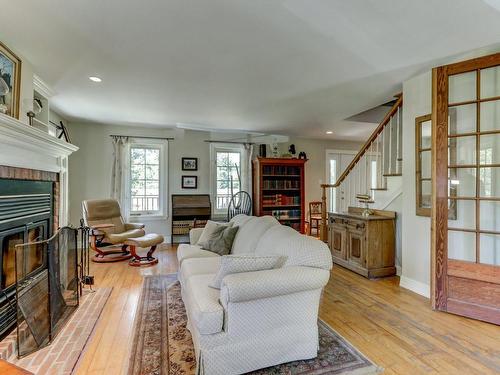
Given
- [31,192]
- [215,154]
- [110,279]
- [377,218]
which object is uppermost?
[215,154]

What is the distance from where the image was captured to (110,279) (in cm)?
346

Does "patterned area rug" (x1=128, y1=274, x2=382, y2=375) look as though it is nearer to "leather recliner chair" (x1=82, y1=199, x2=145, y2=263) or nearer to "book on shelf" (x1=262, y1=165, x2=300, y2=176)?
"leather recliner chair" (x1=82, y1=199, x2=145, y2=263)

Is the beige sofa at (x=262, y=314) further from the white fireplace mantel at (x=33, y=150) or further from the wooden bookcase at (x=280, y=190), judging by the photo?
the wooden bookcase at (x=280, y=190)

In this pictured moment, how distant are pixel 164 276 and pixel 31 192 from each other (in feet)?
5.81

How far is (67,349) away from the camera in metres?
1.97

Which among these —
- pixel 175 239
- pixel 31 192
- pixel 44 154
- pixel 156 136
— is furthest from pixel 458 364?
pixel 156 136

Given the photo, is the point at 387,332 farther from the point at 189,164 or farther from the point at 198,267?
the point at 189,164

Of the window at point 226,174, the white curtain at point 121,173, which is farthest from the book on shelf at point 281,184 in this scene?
the white curtain at point 121,173

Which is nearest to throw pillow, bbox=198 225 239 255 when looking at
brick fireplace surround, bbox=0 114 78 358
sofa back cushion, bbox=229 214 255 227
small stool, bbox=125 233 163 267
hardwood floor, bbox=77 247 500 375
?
sofa back cushion, bbox=229 214 255 227

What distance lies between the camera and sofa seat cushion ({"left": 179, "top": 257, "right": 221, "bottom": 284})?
2.35m

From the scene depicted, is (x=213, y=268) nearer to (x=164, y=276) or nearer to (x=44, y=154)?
(x=164, y=276)

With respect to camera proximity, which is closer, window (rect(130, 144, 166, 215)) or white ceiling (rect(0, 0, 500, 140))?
white ceiling (rect(0, 0, 500, 140))

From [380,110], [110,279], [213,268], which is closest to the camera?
[213,268]

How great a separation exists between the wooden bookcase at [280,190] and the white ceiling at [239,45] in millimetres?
2225
